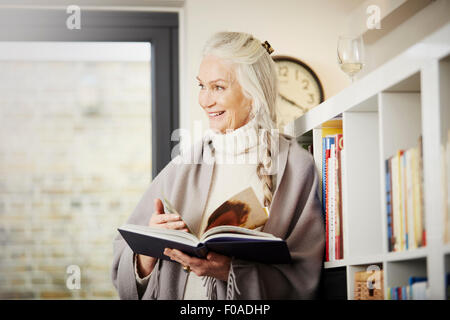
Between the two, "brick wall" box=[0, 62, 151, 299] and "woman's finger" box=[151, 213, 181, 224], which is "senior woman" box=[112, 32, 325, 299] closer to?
"woman's finger" box=[151, 213, 181, 224]

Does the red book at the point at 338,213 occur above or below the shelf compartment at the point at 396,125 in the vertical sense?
below

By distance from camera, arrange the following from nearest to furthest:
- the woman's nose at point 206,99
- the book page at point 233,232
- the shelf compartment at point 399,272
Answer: the shelf compartment at point 399,272 < the book page at point 233,232 < the woman's nose at point 206,99

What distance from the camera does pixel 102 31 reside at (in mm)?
1854

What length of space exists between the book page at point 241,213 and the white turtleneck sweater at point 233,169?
1 cm

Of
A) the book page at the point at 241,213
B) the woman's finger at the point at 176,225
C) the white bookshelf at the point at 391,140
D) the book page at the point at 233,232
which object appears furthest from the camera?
the book page at the point at 241,213

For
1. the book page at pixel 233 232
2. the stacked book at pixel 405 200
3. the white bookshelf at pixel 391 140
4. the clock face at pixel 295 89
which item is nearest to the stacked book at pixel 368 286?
the white bookshelf at pixel 391 140

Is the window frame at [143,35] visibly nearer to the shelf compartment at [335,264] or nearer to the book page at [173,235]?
the book page at [173,235]

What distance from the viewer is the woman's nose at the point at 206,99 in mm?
1633

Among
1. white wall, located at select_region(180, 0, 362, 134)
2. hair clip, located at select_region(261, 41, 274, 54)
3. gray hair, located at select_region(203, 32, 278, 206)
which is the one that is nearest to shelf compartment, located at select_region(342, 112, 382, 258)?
gray hair, located at select_region(203, 32, 278, 206)

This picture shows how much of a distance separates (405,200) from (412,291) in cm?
18

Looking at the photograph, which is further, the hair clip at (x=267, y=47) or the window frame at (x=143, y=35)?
the window frame at (x=143, y=35)

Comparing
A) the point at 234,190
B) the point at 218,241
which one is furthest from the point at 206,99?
the point at 218,241

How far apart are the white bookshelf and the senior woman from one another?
0.35 feet
